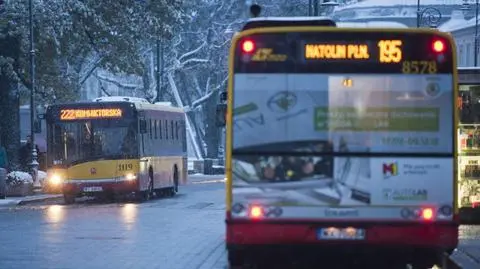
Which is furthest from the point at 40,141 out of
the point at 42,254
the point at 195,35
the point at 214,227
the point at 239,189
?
the point at 239,189

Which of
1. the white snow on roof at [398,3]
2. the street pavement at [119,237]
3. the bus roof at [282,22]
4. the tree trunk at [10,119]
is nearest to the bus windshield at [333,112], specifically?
the bus roof at [282,22]

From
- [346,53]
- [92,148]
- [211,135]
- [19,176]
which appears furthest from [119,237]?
[211,135]

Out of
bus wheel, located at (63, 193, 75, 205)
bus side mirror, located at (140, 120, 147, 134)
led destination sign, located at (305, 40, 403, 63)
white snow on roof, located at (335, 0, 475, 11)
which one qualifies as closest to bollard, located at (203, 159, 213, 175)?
white snow on roof, located at (335, 0, 475, 11)

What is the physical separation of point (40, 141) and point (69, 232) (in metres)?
36.5

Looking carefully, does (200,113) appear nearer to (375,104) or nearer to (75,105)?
(75,105)

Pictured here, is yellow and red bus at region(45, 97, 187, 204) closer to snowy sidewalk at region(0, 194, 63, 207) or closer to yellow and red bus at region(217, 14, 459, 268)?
snowy sidewalk at region(0, 194, 63, 207)

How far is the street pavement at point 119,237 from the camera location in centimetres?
1512

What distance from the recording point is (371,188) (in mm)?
11742

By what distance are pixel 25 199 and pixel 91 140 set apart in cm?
284

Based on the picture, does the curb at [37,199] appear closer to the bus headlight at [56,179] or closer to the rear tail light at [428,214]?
the bus headlight at [56,179]

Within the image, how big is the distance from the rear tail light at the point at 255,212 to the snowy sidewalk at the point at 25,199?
64.6 ft

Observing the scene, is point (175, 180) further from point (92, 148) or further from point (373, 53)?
point (373, 53)

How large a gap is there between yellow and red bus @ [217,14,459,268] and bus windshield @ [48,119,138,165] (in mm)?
19948

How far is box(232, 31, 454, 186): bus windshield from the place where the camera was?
38.6 feet
